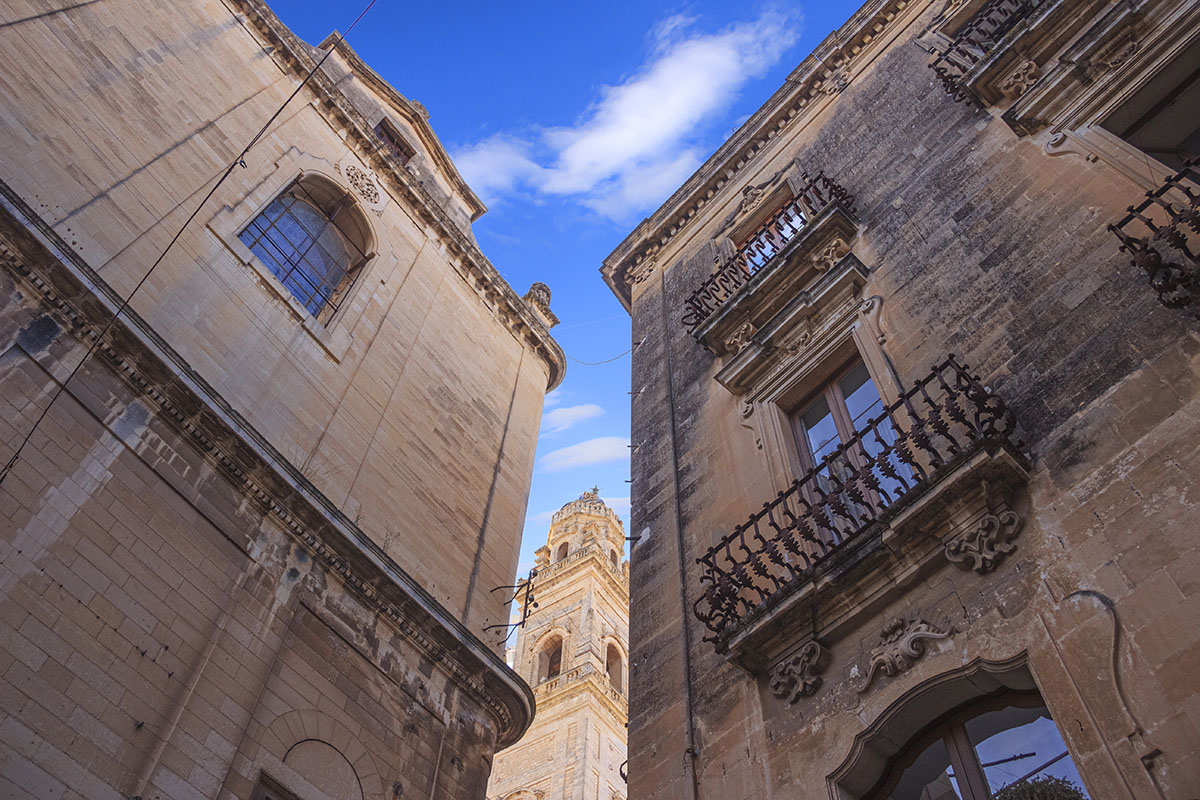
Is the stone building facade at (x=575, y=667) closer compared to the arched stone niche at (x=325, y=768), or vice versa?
the arched stone niche at (x=325, y=768)

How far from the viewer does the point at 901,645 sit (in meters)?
6.23

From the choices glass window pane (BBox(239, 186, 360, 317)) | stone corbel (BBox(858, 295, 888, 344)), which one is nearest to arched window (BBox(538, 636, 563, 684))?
glass window pane (BBox(239, 186, 360, 317))

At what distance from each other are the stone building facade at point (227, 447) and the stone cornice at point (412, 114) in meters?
3.05

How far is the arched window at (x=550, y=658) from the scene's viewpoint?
40.3 m

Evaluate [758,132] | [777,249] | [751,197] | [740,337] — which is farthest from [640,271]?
[740,337]

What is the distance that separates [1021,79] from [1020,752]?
20.4 ft

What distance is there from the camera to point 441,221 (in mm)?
17344

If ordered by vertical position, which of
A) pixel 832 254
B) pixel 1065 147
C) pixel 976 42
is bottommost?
pixel 1065 147

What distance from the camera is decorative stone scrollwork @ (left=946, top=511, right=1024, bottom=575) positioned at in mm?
6086

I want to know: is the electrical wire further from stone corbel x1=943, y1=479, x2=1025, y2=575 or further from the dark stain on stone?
stone corbel x1=943, y1=479, x2=1025, y2=575

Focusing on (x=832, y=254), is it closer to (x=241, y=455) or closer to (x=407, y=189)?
(x=241, y=455)

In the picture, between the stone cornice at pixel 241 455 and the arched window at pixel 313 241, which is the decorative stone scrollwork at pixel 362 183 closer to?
the arched window at pixel 313 241

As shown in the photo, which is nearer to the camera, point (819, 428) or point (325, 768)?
point (819, 428)

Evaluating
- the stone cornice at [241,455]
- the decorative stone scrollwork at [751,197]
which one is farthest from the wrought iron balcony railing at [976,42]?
the stone cornice at [241,455]
